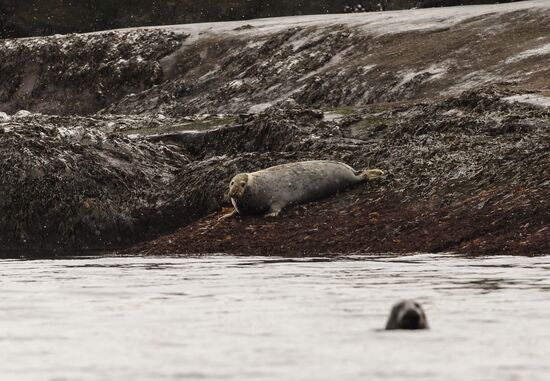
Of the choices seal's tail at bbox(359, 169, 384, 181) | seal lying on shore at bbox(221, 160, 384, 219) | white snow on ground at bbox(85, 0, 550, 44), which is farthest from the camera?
white snow on ground at bbox(85, 0, 550, 44)

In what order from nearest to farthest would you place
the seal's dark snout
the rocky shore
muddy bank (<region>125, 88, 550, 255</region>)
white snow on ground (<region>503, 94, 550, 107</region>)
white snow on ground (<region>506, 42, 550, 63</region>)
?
1. the seal's dark snout
2. muddy bank (<region>125, 88, 550, 255</region>)
3. the rocky shore
4. white snow on ground (<region>503, 94, 550, 107</region>)
5. white snow on ground (<region>506, 42, 550, 63</region>)

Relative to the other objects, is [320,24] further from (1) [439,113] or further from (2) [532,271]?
(2) [532,271]

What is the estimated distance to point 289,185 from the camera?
56.2 ft

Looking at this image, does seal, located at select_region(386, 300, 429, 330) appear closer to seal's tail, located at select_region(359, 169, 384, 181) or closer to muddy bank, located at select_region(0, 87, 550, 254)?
muddy bank, located at select_region(0, 87, 550, 254)

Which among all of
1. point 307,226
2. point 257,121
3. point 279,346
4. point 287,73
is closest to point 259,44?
point 287,73

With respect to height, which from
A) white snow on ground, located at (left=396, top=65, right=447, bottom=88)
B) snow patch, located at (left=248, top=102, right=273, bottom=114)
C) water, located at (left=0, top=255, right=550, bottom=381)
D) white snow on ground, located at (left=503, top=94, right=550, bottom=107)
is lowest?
snow patch, located at (left=248, top=102, right=273, bottom=114)

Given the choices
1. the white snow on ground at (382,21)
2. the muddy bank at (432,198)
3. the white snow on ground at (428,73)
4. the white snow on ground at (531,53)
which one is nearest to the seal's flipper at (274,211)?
the muddy bank at (432,198)

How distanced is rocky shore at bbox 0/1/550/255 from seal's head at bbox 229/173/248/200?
0.41 metres

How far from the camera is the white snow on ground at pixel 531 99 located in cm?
1888

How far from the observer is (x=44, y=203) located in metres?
18.8

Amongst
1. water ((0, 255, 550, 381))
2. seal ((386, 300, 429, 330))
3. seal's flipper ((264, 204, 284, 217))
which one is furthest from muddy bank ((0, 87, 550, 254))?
seal ((386, 300, 429, 330))

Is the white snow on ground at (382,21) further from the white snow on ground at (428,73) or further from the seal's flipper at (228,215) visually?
the seal's flipper at (228,215)

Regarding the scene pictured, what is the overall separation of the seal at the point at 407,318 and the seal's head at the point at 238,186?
10775mm

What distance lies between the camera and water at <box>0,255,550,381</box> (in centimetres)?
504
